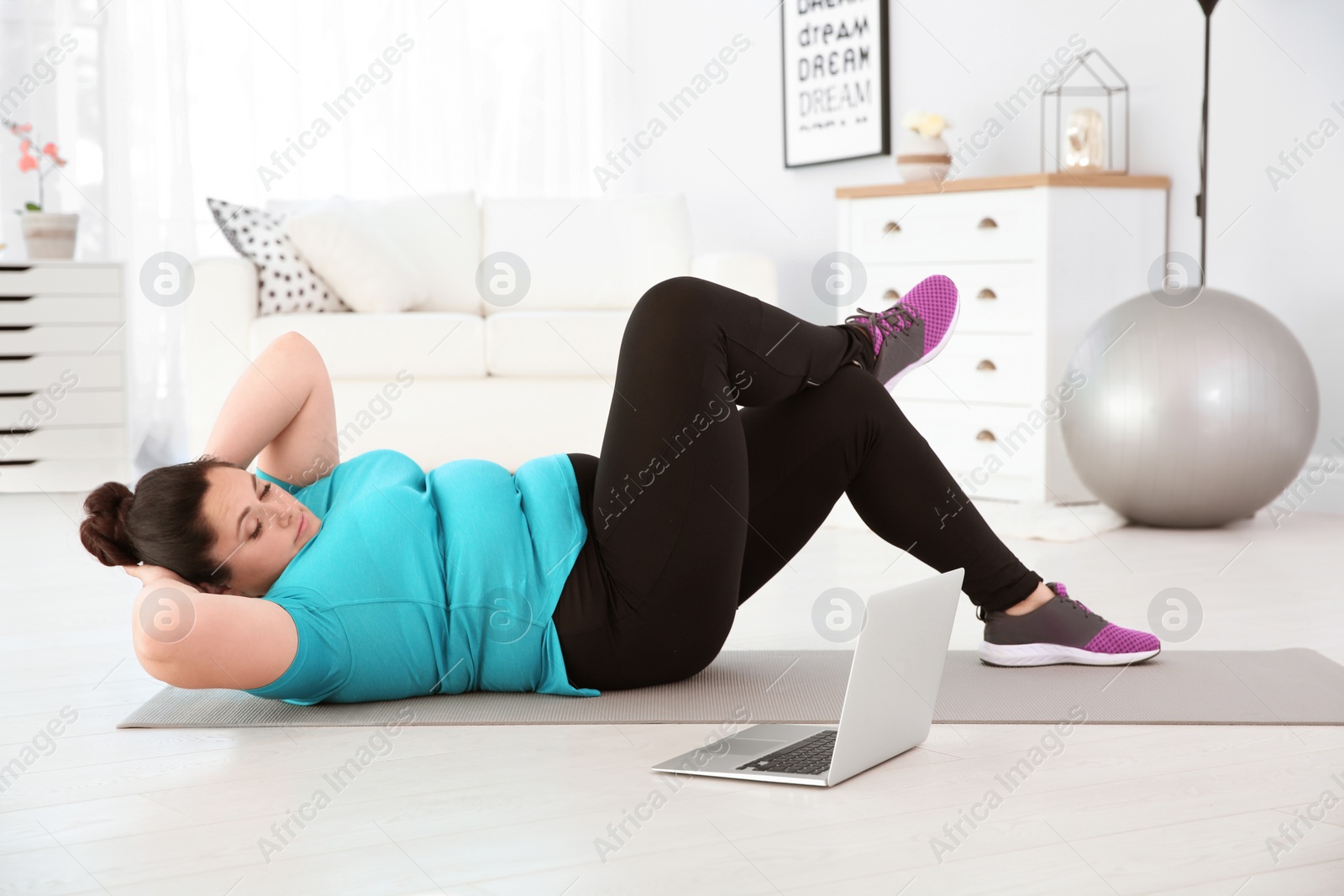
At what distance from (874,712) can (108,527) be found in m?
0.86

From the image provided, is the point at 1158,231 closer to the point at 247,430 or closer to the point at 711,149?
the point at 711,149

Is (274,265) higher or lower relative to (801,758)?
higher

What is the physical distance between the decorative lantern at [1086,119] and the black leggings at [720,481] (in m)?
2.21

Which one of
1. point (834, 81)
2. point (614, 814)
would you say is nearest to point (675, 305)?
point (614, 814)

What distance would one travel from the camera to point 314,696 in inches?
60.5

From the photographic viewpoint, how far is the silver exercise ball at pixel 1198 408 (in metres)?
2.89

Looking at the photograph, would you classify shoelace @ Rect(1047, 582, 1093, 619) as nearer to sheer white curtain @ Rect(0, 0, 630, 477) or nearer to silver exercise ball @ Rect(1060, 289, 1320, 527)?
silver exercise ball @ Rect(1060, 289, 1320, 527)

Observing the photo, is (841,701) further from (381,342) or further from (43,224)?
(43,224)

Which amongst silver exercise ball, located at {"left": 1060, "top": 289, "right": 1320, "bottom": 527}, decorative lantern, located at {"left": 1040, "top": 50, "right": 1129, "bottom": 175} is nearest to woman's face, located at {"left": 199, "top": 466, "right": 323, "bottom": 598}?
silver exercise ball, located at {"left": 1060, "top": 289, "right": 1320, "bottom": 527}

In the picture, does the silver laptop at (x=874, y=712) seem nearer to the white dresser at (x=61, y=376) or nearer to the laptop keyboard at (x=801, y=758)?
the laptop keyboard at (x=801, y=758)

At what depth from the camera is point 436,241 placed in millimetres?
4285

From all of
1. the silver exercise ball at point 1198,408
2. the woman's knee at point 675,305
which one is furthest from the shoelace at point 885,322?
the silver exercise ball at point 1198,408

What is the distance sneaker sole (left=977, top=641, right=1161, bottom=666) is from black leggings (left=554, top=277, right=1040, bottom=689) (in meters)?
0.08

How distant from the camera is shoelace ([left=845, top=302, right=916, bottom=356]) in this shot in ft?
5.49
